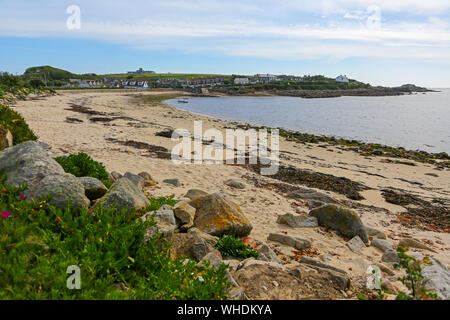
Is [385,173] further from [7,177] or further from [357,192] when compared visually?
[7,177]

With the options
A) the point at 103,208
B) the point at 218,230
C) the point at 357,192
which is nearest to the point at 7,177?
the point at 103,208

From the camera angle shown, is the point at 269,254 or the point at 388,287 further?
the point at 269,254

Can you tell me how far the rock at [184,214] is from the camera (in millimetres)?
5926

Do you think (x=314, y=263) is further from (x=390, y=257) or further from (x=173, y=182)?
(x=173, y=182)

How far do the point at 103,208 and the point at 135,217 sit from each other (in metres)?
0.57

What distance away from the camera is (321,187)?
13164 mm

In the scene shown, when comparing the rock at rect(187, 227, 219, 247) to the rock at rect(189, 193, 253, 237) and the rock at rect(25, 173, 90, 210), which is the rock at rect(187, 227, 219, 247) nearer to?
the rock at rect(189, 193, 253, 237)

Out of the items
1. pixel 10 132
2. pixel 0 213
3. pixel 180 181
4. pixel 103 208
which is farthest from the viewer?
pixel 180 181

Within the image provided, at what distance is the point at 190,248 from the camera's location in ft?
15.9

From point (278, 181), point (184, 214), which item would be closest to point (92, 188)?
point (184, 214)

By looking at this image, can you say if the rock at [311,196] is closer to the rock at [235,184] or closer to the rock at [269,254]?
the rock at [235,184]

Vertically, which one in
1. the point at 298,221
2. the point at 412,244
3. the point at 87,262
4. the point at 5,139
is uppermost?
the point at 5,139

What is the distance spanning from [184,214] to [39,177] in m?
2.80
